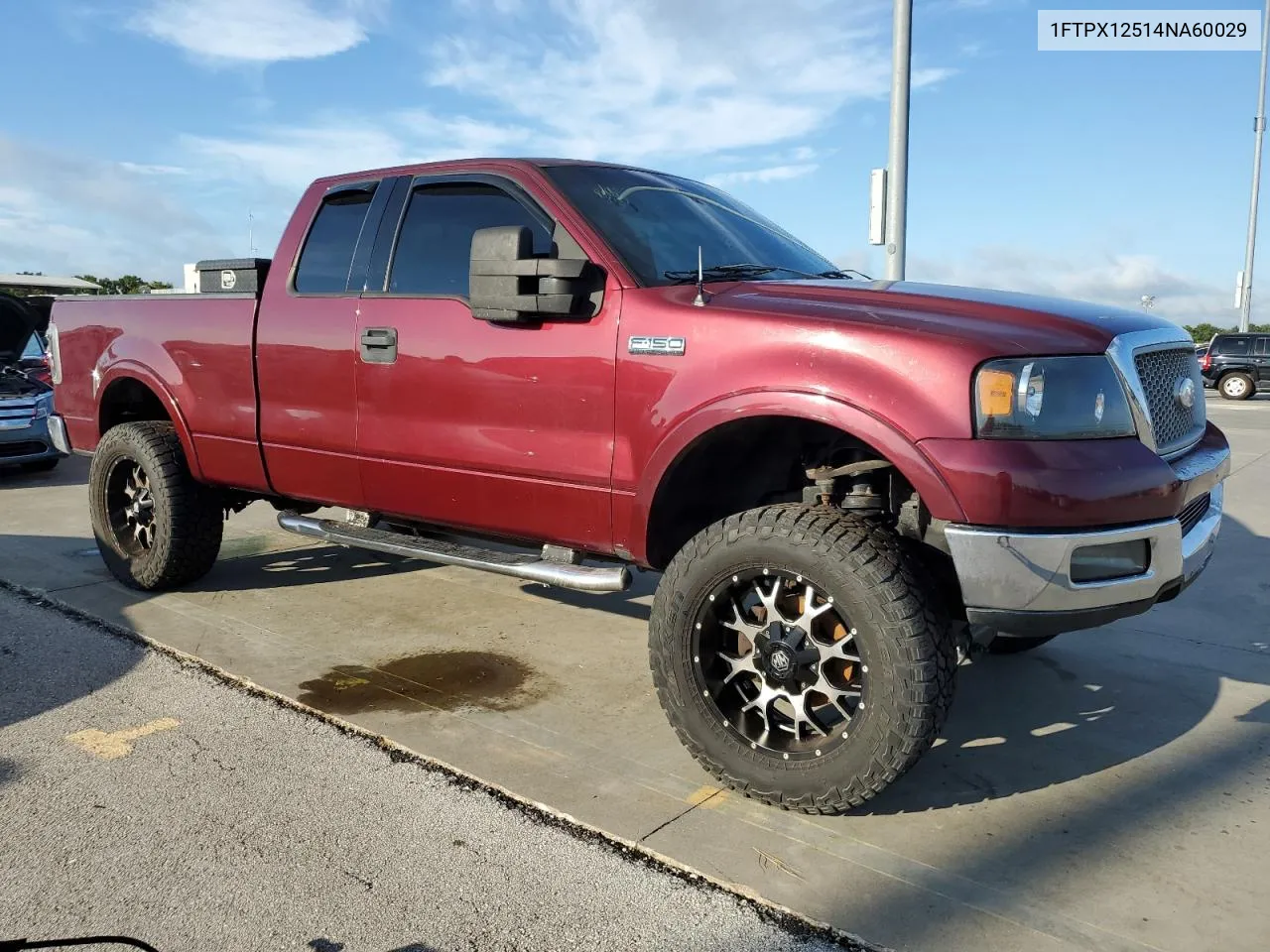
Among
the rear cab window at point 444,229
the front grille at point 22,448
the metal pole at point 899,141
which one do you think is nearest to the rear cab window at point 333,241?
the rear cab window at point 444,229

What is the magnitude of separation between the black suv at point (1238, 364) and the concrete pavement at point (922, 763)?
799 inches

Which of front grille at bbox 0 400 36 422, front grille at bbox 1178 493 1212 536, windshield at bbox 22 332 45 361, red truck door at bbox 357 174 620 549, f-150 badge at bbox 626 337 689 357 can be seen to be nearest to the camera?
front grille at bbox 1178 493 1212 536

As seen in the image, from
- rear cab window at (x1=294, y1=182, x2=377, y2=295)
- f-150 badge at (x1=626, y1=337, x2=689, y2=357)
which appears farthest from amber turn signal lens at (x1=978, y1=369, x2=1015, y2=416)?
rear cab window at (x1=294, y1=182, x2=377, y2=295)

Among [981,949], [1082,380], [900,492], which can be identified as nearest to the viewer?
[981,949]

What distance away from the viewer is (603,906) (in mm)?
2438

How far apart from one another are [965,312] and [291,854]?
7.74ft

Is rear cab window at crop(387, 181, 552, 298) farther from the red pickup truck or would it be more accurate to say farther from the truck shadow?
the truck shadow

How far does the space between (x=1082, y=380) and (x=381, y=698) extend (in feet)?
8.65

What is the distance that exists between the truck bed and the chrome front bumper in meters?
3.24

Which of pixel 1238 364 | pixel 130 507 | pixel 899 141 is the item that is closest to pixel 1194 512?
pixel 130 507

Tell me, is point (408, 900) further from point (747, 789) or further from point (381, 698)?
point (381, 698)

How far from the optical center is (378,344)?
3.96m

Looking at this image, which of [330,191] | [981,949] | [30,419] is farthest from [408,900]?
[30,419]

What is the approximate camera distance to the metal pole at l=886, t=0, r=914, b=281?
7.89 meters
